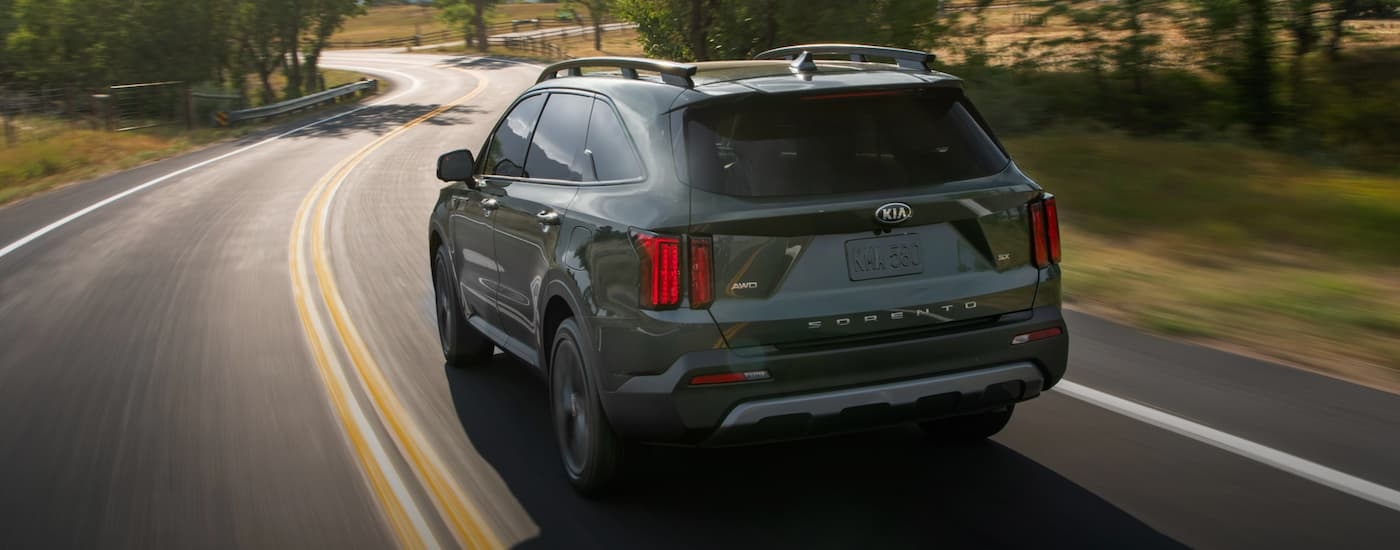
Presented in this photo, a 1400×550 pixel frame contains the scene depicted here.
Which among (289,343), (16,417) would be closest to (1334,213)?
(289,343)

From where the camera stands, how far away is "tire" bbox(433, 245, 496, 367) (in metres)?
7.36

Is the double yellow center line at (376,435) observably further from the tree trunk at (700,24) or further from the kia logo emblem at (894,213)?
the tree trunk at (700,24)

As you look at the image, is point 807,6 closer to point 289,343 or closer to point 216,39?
point 289,343

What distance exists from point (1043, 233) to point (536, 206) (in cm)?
211

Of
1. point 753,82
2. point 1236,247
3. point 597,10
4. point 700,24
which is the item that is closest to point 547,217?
point 753,82

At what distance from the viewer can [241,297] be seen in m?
10.5

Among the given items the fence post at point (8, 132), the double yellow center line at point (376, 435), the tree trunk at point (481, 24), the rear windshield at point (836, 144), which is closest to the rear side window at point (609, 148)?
the rear windshield at point (836, 144)

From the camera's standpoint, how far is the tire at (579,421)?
16.1ft

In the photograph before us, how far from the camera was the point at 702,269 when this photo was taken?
14.6ft

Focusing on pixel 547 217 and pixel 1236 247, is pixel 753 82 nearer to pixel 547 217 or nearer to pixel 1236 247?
pixel 547 217

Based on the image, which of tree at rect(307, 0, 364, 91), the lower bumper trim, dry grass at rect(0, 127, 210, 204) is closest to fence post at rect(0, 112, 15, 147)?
dry grass at rect(0, 127, 210, 204)

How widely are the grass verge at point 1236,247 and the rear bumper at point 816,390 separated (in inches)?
116

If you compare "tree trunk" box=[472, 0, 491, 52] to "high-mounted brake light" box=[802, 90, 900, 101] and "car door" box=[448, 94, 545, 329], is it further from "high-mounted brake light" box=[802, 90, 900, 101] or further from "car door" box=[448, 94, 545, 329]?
"high-mounted brake light" box=[802, 90, 900, 101]

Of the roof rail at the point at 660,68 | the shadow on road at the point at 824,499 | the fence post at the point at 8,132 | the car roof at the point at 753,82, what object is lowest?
the shadow on road at the point at 824,499
